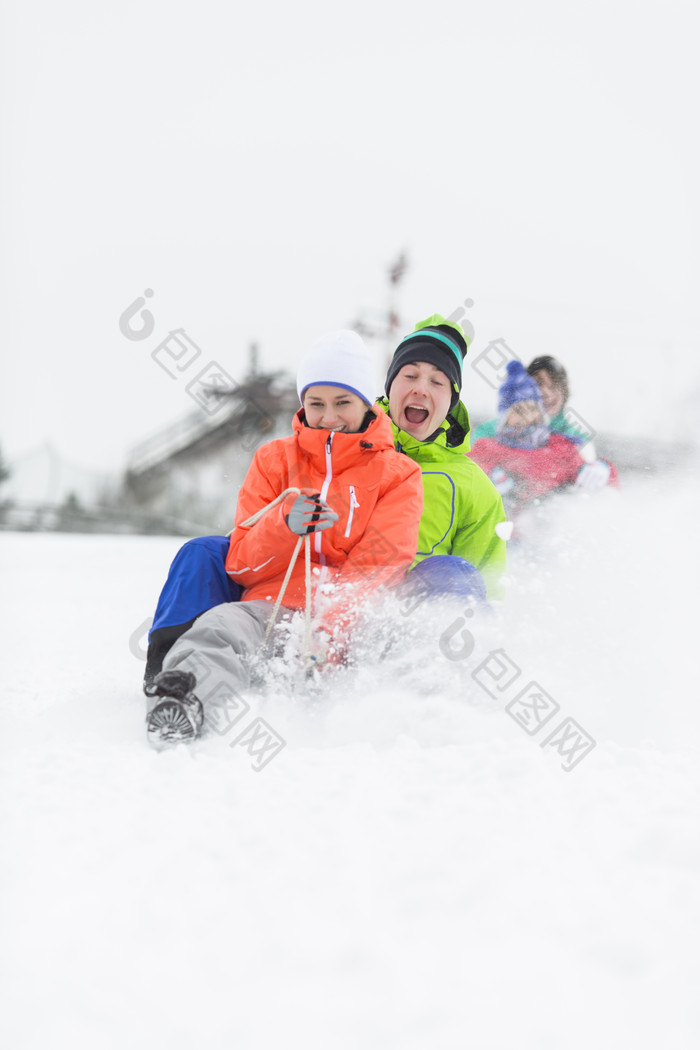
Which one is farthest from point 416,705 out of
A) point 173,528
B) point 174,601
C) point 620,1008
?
point 173,528

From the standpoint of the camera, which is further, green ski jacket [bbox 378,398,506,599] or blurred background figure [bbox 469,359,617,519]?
blurred background figure [bbox 469,359,617,519]

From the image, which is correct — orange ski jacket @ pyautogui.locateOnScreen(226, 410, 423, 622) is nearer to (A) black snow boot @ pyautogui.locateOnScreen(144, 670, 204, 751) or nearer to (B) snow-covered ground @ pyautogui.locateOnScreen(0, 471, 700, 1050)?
(B) snow-covered ground @ pyautogui.locateOnScreen(0, 471, 700, 1050)

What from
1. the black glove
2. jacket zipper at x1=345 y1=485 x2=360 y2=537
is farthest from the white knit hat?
the black glove

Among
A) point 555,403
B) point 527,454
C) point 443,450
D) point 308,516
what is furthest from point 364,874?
point 555,403

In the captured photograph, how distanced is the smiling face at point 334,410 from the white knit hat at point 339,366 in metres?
0.02

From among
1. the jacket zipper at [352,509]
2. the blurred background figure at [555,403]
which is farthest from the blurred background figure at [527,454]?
the jacket zipper at [352,509]

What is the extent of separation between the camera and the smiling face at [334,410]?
204 cm

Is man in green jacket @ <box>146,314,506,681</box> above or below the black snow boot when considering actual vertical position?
above

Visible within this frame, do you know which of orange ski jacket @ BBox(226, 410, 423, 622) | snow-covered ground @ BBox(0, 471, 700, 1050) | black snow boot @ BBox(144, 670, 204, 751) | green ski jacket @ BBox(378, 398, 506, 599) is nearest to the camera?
snow-covered ground @ BBox(0, 471, 700, 1050)

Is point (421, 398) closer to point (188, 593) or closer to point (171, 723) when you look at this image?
point (188, 593)

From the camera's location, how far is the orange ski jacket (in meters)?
1.88

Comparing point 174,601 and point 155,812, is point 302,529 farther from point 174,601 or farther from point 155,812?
point 155,812

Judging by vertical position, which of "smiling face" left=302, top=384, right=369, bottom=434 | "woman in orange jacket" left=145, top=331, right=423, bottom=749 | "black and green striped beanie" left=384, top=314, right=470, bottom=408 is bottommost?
"woman in orange jacket" left=145, top=331, right=423, bottom=749

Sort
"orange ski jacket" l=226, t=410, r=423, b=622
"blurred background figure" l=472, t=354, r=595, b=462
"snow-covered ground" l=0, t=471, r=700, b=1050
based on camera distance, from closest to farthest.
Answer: "snow-covered ground" l=0, t=471, r=700, b=1050 → "orange ski jacket" l=226, t=410, r=423, b=622 → "blurred background figure" l=472, t=354, r=595, b=462
